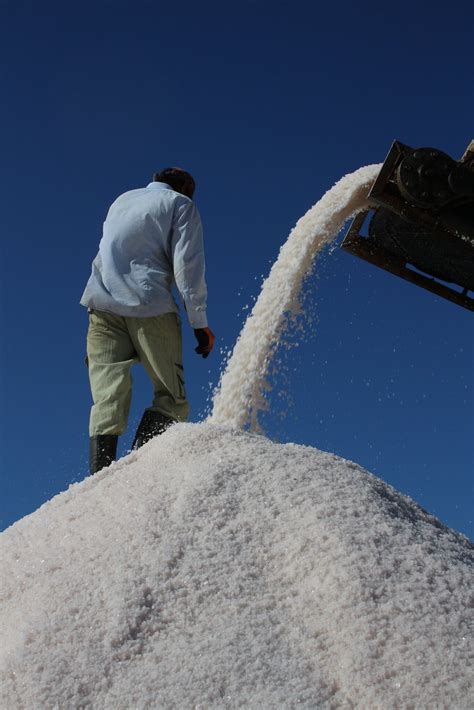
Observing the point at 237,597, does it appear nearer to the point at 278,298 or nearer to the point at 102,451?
the point at 102,451

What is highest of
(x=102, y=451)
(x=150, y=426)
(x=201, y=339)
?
(x=201, y=339)

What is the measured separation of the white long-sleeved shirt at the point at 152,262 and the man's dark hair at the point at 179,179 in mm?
197

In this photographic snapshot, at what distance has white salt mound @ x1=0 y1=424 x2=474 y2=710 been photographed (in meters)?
2.06

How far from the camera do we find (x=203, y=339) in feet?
13.6

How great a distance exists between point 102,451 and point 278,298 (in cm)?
152

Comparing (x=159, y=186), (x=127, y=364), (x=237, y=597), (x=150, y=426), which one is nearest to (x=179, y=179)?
(x=159, y=186)

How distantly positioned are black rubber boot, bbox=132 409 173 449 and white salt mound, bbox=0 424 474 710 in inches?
33.3

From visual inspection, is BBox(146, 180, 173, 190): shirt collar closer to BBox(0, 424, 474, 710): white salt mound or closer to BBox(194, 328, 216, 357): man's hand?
BBox(194, 328, 216, 357): man's hand

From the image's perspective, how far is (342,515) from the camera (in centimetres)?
264

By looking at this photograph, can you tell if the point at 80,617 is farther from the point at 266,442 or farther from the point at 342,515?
the point at 266,442

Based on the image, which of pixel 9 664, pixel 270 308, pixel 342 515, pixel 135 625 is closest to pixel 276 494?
pixel 342 515

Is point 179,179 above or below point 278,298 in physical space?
above

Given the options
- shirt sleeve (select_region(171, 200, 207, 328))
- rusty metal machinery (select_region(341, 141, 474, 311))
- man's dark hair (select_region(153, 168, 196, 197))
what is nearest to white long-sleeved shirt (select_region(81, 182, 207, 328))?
shirt sleeve (select_region(171, 200, 207, 328))

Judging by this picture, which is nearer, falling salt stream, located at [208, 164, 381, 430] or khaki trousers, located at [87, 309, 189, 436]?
khaki trousers, located at [87, 309, 189, 436]
